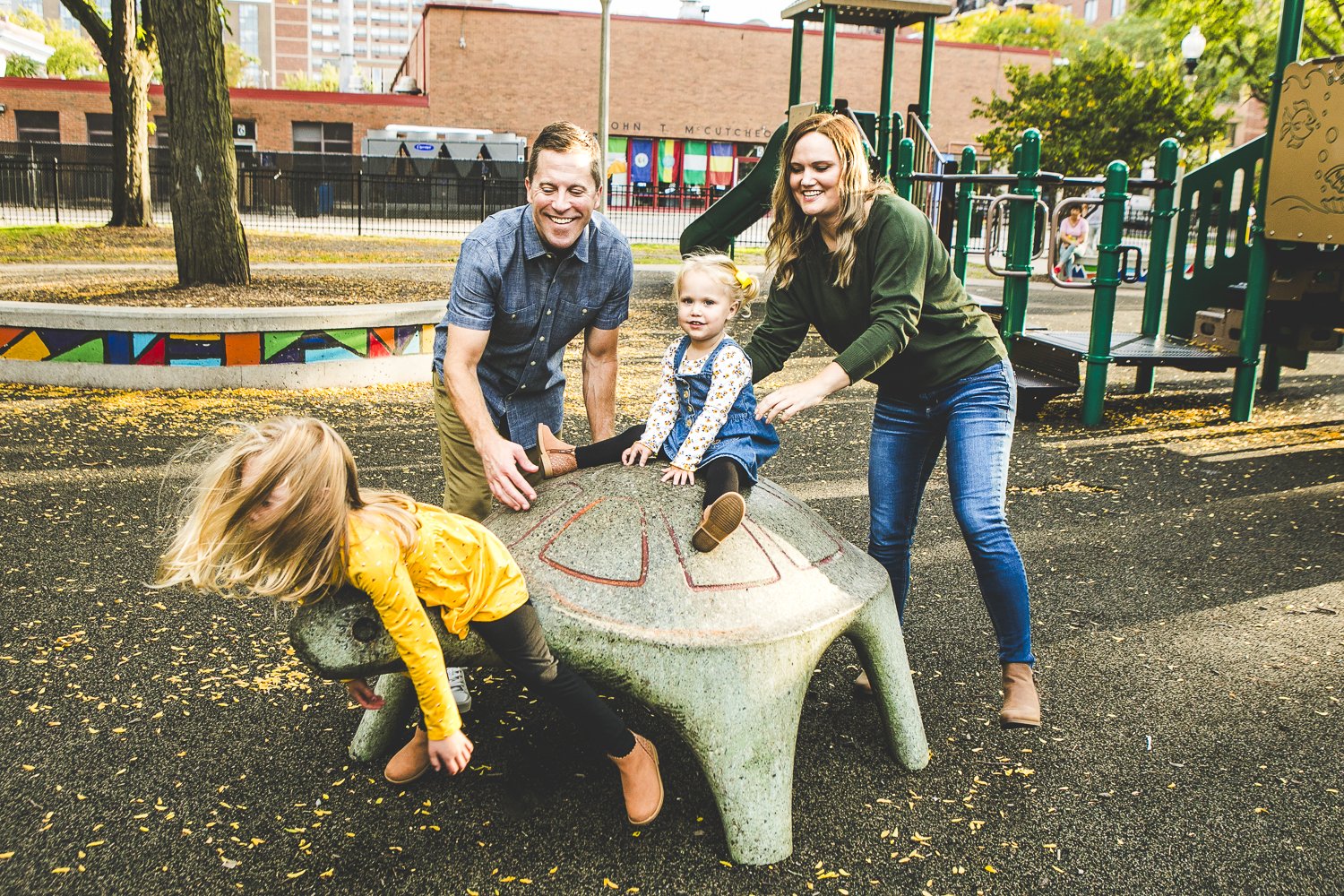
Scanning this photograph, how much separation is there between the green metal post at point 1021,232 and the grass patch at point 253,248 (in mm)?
9513

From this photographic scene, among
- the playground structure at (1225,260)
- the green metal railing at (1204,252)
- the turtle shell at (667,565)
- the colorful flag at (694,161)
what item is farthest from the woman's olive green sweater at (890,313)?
the colorful flag at (694,161)

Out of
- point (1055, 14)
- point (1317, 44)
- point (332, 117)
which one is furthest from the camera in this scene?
point (1055, 14)

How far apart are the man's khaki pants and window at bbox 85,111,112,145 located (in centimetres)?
4117

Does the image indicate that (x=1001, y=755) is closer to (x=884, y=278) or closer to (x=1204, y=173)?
(x=884, y=278)

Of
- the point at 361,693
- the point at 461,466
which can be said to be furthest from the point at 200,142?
the point at 361,693

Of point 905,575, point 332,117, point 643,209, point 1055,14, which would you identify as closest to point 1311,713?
point 905,575

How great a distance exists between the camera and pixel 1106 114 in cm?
2161

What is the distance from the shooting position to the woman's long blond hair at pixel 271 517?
2420 millimetres

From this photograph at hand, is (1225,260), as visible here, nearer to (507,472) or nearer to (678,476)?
(678,476)

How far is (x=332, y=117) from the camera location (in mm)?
38094

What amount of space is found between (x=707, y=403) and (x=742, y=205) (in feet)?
33.1

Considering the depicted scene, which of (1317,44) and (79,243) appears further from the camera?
(1317,44)

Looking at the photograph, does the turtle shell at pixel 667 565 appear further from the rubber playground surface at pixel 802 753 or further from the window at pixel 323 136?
the window at pixel 323 136

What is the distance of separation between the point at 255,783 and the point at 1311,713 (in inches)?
135
